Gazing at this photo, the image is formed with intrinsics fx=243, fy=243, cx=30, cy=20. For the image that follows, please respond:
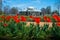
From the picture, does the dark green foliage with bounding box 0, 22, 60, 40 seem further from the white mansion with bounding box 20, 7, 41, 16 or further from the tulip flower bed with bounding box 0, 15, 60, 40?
the white mansion with bounding box 20, 7, 41, 16

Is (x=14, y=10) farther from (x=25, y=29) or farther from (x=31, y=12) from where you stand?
(x=25, y=29)

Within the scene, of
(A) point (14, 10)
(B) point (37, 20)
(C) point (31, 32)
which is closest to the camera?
(C) point (31, 32)

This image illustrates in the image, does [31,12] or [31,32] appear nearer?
[31,32]

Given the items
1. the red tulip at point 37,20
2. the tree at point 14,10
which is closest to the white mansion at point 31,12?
the red tulip at point 37,20

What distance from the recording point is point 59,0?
5852 mm

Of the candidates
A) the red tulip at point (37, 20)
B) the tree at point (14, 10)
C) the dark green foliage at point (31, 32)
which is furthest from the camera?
the tree at point (14, 10)

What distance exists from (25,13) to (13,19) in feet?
1.13

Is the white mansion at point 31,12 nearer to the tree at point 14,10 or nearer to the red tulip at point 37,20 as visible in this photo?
the red tulip at point 37,20

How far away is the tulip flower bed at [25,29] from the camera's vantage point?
5871 millimetres

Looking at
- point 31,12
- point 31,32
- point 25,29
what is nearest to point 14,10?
point 31,12

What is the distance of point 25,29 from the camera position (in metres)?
5.96

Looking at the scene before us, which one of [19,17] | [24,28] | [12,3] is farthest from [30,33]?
[12,3]

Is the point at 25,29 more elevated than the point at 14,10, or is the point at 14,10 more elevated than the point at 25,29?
the point at 14,10

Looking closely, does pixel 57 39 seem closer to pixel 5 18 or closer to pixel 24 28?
pixel 24 28
